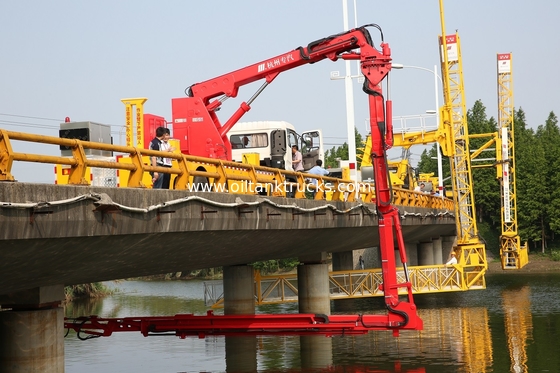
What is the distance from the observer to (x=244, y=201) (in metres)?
20.8

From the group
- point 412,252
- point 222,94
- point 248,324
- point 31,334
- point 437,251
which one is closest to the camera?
point 31,334

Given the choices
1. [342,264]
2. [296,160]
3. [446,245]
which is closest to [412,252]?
[446,245]

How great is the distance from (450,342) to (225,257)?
9.92 meters

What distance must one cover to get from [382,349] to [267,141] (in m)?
9.35

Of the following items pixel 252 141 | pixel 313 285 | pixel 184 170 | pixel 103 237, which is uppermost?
pixel 252 141

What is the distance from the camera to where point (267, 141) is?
112ft

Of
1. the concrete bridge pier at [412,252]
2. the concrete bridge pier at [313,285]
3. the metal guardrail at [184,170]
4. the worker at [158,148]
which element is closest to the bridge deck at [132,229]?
the metal guardrail at [184,170]

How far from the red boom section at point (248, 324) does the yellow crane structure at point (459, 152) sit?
24630 mm

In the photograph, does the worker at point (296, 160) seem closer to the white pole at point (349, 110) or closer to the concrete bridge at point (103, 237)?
the white pole at point (349, 110)

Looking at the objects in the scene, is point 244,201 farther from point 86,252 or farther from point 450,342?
point 450,342

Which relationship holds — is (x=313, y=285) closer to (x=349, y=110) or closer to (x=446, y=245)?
(x=349, y=110)

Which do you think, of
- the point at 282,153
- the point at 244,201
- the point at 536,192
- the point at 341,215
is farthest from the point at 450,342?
the point at 536,192

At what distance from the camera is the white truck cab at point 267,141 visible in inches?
1325

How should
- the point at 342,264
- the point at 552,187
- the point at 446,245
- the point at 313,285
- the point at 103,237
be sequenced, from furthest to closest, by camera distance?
the point at 552,187, the point at 446,245, the point at 342,264, the point at 313,285, the point at 103,237
